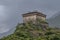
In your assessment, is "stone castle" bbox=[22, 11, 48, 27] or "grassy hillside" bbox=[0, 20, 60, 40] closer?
"grassy hillside" bbox=[0, 20, 60, 40]

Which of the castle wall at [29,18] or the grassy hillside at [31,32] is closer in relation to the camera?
the grassy hillside at [31,32]

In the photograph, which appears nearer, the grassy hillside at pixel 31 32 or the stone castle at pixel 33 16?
the grassy hillside at pixel 31 32

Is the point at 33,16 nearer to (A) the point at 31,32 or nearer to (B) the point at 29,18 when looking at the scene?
(B) the point at 29,18

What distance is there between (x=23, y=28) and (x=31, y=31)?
2.26 metres

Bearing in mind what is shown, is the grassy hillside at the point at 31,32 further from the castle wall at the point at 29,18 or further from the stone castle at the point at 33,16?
the castle wall at the point at 29,18

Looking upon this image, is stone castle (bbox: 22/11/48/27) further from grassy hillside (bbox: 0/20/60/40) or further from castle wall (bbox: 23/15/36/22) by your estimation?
grassy hillside (bbox: 0/20/60/40)

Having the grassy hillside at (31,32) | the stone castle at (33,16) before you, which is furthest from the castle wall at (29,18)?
the grassy hillside at (31,32)

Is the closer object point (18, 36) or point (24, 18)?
point (18, 36)

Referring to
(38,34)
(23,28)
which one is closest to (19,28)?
(23,28)

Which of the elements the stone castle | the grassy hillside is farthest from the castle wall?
the grassy hillside

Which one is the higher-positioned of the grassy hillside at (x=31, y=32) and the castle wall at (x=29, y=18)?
the castle wall at (x=29, y=18)

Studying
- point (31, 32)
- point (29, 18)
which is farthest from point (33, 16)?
point (31, 32)

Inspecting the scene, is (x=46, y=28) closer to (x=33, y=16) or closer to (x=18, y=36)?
(x=33, y=16)

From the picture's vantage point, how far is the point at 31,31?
189ft
